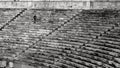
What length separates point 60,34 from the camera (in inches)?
536

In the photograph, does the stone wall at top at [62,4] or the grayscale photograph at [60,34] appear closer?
the grayscale photograph at [60,34]

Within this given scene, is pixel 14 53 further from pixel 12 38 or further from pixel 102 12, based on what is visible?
pixel 102 12

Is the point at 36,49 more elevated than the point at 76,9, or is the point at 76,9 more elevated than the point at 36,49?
the point at 76,9

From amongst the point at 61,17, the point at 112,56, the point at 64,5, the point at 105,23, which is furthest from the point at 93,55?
the point at 64,5

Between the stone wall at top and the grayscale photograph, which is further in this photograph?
the stone wall at top

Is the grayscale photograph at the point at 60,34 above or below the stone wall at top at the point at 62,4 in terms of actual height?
below

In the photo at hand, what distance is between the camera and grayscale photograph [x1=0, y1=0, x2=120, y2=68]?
10.5 meters

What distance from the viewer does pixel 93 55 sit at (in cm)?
1031

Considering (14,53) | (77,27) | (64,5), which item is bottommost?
(14,53)

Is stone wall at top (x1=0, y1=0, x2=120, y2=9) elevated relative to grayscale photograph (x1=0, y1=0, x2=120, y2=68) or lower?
elevated

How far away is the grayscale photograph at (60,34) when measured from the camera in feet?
34.6

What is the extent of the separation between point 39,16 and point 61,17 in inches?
66.5

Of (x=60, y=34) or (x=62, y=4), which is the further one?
(x=62, y=4)

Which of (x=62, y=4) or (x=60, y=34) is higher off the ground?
(x=62, y=4)
